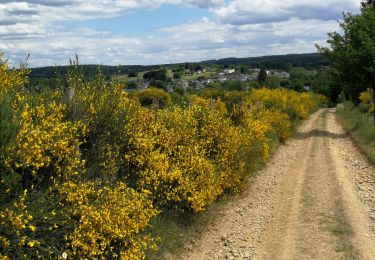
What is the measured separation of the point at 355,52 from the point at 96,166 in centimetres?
2019

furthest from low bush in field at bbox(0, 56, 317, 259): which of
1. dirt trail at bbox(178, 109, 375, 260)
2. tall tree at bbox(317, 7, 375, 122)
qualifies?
tall tree at bbox(317, 7, 375, 122)

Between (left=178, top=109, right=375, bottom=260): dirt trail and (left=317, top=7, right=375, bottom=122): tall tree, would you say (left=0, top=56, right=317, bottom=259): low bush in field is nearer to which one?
(left=178, top=109, right=375, bottom=260): dirt trail

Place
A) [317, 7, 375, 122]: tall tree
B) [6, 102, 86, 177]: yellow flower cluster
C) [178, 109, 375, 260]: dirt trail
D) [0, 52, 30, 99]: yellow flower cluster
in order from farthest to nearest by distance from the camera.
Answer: [317, 7, 375, 122]: tall tree
[178, 109, 375, 260]: dirt trail
[0, 52, 30, 99]: yellow flower cluster
[6, 102, 86, 177]: yellow flower cluster

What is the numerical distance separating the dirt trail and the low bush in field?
805 millimetres

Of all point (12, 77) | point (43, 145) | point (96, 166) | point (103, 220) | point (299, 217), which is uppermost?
point (12, 77)

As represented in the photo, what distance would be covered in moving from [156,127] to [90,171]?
2.43 metres

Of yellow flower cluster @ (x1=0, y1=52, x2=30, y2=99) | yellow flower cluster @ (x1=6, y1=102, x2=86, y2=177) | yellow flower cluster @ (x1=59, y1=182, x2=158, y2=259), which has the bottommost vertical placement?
yellow flower cluster @ (x1=59, y1=182, x2=158, y2=259)

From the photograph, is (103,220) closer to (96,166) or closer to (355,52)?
(96,166)

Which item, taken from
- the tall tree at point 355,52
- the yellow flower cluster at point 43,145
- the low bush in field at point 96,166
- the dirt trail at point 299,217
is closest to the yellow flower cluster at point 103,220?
the low bush in field at point 96,166

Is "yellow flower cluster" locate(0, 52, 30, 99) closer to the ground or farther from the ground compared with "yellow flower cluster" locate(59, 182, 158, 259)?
farther from the ground

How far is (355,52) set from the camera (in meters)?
23.9

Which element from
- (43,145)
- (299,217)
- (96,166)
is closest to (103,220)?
(43,145)

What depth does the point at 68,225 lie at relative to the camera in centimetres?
559

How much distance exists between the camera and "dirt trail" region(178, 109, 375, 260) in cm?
820
